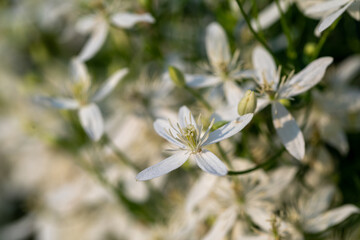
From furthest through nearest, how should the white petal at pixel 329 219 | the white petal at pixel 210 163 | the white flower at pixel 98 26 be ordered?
the white flower at pixel 98 26 < the white petal at pixel 329 219 < the white petal at pixel 210 163

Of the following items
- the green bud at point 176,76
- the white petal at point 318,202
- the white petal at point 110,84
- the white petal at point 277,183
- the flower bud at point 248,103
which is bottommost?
the white petal at point 318,202

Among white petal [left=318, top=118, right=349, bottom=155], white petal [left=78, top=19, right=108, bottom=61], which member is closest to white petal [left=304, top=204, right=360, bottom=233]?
white petal [left=318, top=118, right=349, bottom=155]

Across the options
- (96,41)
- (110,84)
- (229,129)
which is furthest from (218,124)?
(96,41)

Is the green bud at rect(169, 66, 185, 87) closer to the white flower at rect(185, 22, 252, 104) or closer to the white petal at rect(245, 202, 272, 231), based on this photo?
the white flower at rect(185, 22, 252, 104)

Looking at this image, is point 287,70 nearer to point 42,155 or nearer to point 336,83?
point 336,83

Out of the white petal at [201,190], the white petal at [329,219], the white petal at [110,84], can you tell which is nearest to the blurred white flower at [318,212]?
the white petal at [329,219]

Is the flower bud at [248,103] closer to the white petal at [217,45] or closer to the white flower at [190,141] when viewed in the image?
the white flower at [190,141]
